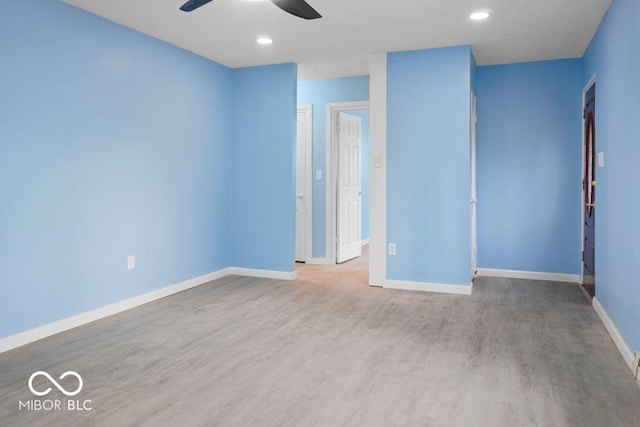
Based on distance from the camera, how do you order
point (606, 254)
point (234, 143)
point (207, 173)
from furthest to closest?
1. point (234, 143)
2. point (207, 173)
3. point (606, 254)

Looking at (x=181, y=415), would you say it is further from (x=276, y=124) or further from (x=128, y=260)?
(x=276, y=124)

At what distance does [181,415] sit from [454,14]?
3.31m

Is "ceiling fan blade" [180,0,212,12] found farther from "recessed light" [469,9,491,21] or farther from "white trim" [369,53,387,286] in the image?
"white trim" [369,53,387,286]

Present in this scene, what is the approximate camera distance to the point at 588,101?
483 centimetres

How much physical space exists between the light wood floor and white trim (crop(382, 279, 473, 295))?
0.70ft

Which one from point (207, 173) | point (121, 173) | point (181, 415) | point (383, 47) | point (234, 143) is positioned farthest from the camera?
point (234, 143)

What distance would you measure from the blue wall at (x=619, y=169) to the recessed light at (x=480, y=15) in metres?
0.84

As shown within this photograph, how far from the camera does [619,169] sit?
325cm

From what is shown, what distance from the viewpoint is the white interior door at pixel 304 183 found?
253 inches

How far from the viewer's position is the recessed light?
148 inches

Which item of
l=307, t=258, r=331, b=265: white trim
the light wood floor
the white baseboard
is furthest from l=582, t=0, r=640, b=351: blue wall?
l=307, t=258, r=331, b=265: white trim

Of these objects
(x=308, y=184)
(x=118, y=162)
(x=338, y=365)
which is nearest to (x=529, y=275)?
Answer: (x=308, y=184)

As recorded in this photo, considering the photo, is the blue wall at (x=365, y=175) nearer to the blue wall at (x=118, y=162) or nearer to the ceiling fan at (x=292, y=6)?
the blue wall at (x=118, y=162)

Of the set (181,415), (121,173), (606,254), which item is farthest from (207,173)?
(606,254)
